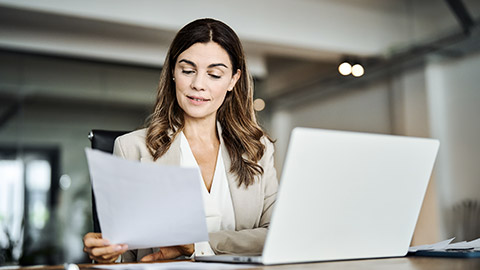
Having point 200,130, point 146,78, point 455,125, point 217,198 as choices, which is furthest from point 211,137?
point 455,125

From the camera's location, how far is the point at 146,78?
5773 mm

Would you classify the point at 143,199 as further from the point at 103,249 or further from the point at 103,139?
the point at 103,139

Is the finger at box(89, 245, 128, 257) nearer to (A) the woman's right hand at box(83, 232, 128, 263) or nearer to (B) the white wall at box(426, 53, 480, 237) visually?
(A) the woman's right hand at box(83, 232, 128, 263)

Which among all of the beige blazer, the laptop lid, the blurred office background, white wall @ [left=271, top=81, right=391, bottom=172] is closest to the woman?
the beige blazer

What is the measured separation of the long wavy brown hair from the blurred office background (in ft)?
9.22

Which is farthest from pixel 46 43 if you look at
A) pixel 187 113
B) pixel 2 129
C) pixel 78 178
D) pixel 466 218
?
pixel 466 218

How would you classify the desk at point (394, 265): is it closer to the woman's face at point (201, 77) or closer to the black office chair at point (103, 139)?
the black office chair at point (103, 139)

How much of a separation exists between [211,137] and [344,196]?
1.09 m

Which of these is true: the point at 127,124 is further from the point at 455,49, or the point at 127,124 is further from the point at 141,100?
the point at 455,49

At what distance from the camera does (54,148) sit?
16.9 ft

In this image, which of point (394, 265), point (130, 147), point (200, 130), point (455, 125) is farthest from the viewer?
point (455, 125)

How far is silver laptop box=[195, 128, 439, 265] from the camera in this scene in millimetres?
982

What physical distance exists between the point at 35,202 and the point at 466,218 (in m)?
4.20

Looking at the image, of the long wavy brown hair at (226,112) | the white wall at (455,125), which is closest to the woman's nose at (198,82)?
the long wavy brown hair at (226,112)
